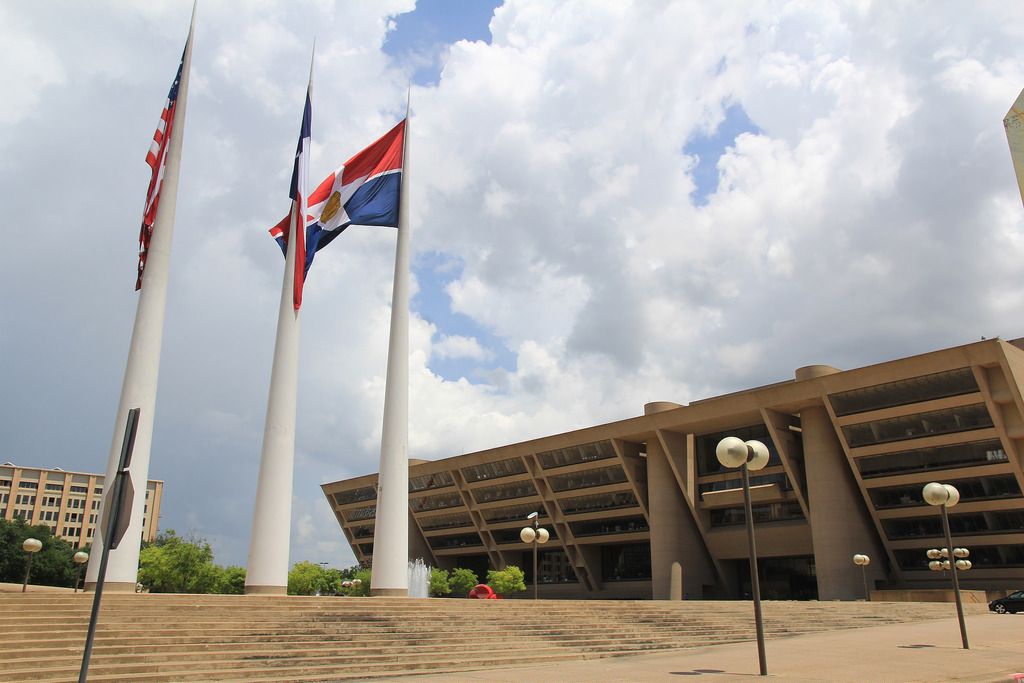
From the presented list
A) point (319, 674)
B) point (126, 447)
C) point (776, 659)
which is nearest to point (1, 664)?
point (319, 674)

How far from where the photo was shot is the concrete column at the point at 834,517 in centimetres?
4838

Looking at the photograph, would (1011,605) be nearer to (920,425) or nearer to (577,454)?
(920,425)

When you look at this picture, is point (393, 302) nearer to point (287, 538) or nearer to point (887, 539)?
point (287, 538)

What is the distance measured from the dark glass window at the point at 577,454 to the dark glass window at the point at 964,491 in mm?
20125

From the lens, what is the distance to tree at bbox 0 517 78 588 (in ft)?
227

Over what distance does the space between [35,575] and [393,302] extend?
221 ft

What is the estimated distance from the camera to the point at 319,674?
42.5 ft

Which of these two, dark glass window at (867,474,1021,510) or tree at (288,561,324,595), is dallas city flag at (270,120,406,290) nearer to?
dark glass window at (867,474,1021,510)

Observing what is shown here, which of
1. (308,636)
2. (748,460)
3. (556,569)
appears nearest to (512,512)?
(556,569)

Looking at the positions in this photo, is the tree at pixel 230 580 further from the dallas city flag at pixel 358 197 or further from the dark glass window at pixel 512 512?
the dallas city flag at pixel 358 197

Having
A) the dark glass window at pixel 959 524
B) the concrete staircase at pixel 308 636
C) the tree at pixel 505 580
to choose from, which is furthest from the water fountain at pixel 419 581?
the concrete staircase at pixel 308 636

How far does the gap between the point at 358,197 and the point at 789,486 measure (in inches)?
1562

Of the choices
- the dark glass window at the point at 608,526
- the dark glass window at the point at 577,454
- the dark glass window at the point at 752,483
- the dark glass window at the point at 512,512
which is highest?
the dark glass window at the point at 577,454

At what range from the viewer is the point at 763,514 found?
5544 centimetres
